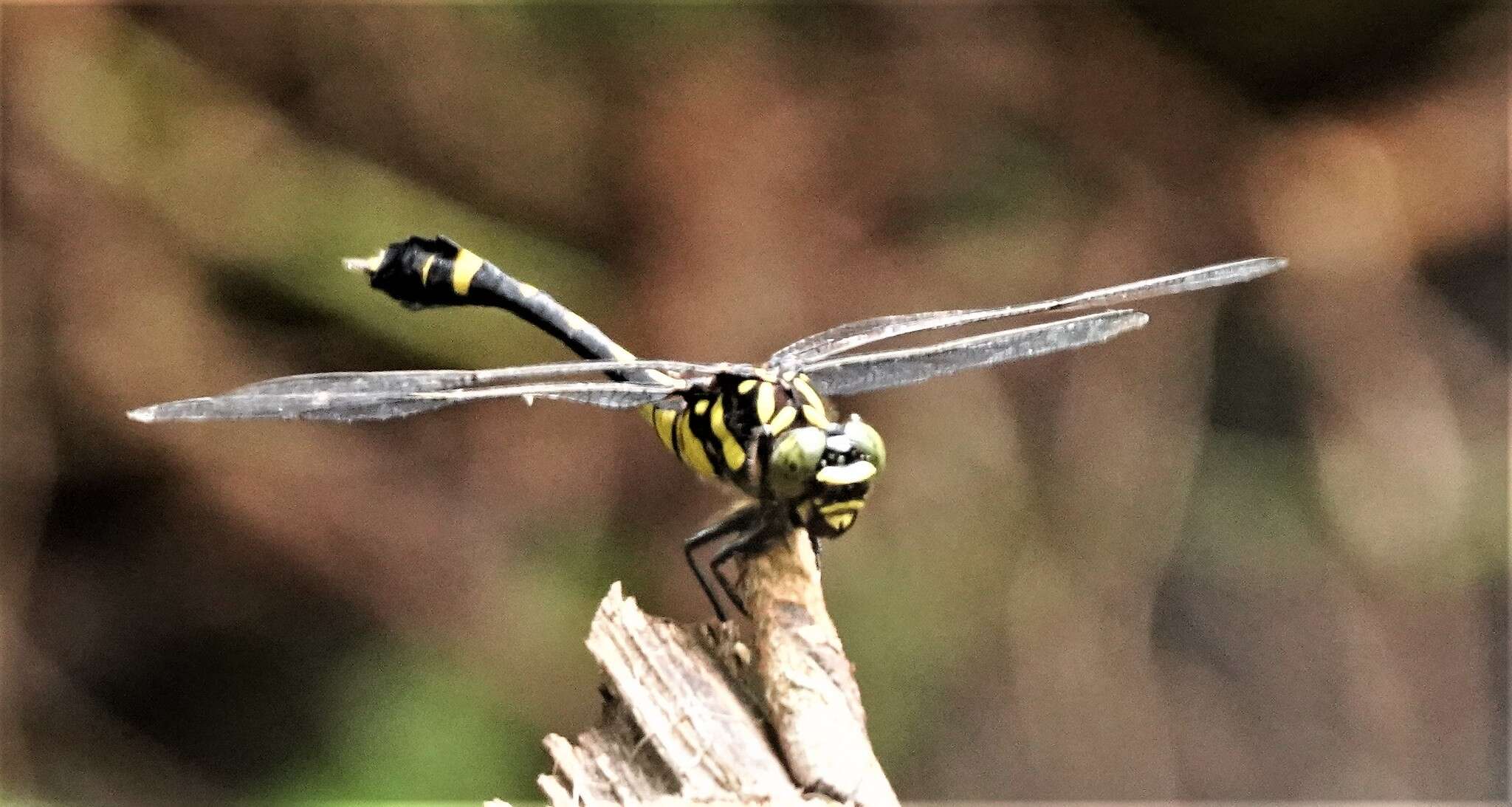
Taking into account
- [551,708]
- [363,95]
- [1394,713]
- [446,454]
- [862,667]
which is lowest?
[1394,713]

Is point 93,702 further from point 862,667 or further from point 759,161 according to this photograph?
point 759,161

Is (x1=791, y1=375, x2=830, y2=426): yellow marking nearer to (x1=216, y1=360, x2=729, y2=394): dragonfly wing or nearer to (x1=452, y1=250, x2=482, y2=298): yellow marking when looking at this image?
(x1=216, y1=360, x2=729, y2=394): dragonfly wing

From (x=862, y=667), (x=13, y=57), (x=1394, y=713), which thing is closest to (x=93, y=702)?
(x=13, y=57)

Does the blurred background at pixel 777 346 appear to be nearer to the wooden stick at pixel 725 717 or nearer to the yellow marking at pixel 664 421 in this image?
the yellow marking at pixel 664 421

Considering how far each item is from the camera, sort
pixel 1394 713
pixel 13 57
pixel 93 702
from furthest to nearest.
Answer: pixel 1394 713
pixel 93 702
pixel 13 57

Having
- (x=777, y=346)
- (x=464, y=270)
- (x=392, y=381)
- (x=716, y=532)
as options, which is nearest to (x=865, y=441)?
(x=716, y=532)
